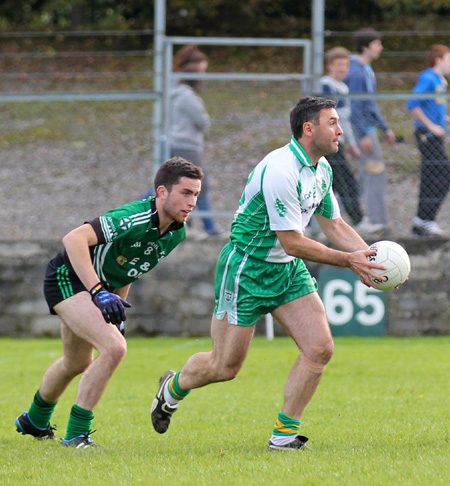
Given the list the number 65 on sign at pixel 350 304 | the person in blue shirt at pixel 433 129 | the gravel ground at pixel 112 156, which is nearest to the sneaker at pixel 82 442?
the number 65 on sign at pixel 350 304

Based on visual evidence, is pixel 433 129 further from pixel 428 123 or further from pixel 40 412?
pixel 40 412

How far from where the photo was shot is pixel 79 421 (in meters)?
6.05

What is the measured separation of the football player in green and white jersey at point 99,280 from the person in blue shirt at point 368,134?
6.00 metres

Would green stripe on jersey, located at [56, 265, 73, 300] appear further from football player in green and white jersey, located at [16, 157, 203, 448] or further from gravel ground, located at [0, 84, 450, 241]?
gravel ground, located at [0, 84, 450, 241]

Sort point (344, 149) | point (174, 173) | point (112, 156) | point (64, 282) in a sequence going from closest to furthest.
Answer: point (174, 173) → point (64, 282) → point (344, 149) → point (112, 156)

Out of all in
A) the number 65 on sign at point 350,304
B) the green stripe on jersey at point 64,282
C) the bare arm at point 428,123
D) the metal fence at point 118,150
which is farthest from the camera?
the metal fence at point 118,150

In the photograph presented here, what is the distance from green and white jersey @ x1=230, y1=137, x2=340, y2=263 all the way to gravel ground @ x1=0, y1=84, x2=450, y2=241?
21.7 feet

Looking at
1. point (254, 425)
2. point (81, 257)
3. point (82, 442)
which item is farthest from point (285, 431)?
→ point (81, 257)

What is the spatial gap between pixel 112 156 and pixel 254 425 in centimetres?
978

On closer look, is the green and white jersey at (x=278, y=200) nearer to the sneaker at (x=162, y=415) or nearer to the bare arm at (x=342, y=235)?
the bare arm at (x=342, y=235)

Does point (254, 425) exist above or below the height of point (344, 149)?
below

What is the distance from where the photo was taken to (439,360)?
10.1 metres

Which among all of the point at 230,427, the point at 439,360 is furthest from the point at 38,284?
the point at 230,427

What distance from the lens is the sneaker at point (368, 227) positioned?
12195 mm
